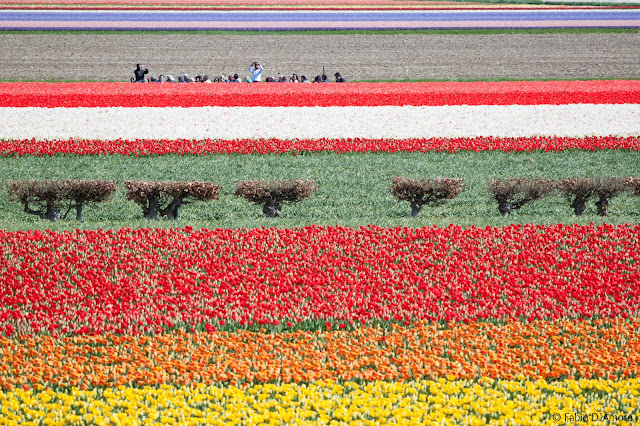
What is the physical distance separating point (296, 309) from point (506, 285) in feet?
8.78

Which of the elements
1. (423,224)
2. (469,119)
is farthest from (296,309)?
(469,119)

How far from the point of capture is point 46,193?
13.3 meters

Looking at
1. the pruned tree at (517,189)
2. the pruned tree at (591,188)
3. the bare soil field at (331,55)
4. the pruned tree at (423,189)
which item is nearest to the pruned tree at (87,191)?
the pruned tree at (423,189)

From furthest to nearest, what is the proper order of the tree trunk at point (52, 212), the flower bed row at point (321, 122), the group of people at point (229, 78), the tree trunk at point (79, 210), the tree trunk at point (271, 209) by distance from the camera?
the group of people at point (229, 78) < the flower bed row at point (321, 122) < the tree trunk at point (271, 209) < the tree trunk at point (79, 210) < the tree trunk at point (52, 212)

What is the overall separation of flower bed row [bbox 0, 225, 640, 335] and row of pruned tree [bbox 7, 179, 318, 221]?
4.63ft

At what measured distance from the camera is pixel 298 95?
26.8 meters

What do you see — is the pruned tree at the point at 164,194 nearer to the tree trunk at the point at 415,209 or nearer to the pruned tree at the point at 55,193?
the pruned tree at the point at 55,193

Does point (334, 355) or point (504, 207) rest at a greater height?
point (504, 207)

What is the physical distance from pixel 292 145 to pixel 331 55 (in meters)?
18.4

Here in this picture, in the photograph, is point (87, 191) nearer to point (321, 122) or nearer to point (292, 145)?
point (292, 145)

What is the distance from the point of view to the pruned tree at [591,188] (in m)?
13.9

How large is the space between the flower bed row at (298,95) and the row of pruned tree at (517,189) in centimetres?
1209

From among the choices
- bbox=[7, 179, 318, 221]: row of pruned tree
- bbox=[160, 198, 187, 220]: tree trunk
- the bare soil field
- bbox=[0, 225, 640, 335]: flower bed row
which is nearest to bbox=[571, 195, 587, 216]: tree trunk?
bbox=[0, 225, 640, 335]: flower bed row

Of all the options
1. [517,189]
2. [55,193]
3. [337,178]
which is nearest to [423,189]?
[517,189]
